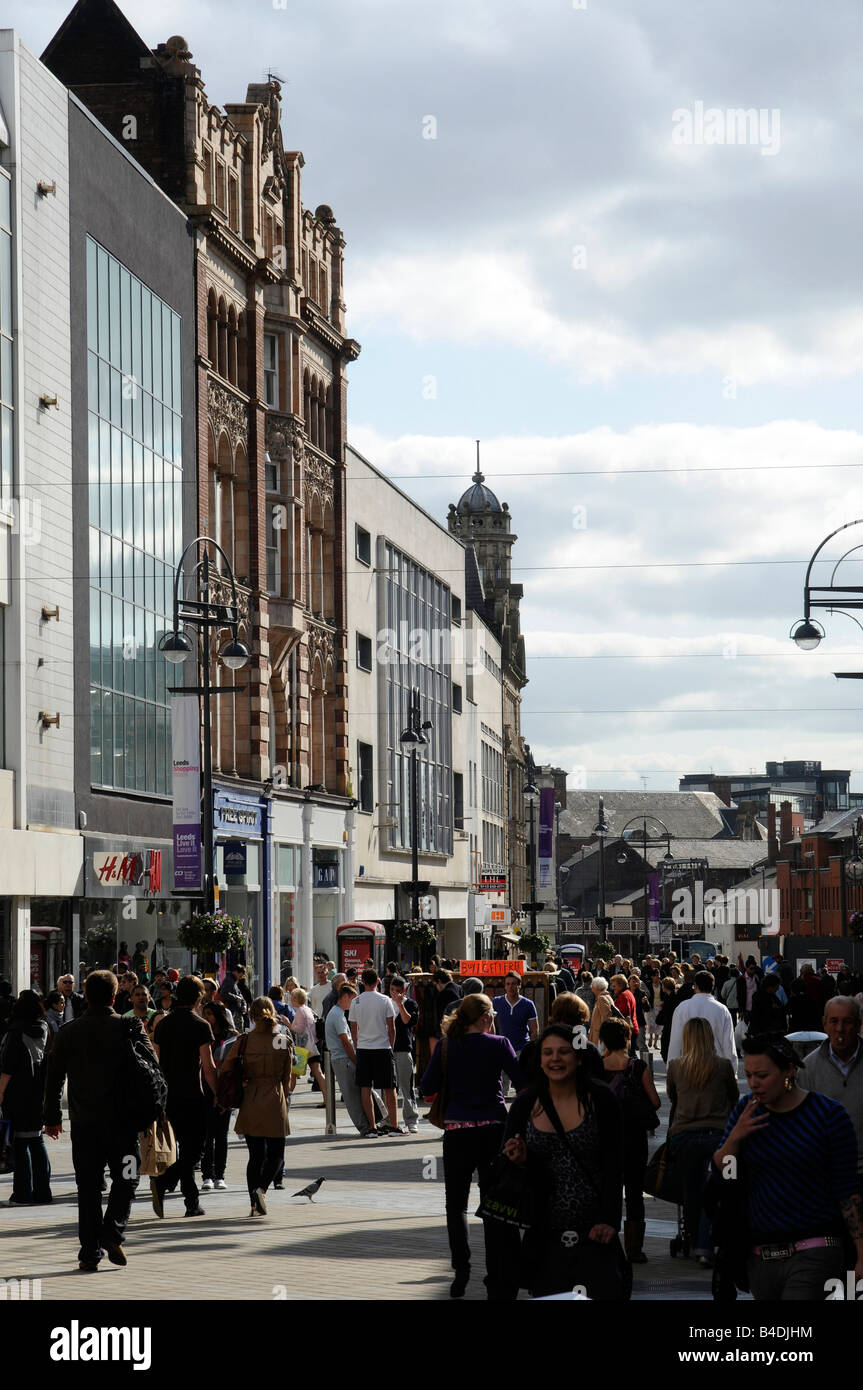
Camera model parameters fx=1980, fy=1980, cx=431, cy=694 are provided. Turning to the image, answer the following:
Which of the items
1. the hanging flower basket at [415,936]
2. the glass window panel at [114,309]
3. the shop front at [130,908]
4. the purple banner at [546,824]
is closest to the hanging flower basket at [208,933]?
the shop front at [130,908]

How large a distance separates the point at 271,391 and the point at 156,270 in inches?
338

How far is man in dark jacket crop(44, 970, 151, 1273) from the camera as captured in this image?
1216 centimetres

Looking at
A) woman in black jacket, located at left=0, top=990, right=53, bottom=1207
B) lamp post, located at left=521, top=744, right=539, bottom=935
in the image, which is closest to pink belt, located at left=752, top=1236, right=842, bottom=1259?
woman in black jacket, located at left=0, top=990, right=53, bottom=1207

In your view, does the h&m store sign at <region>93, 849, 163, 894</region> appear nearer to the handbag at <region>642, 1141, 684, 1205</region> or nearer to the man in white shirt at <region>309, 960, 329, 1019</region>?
the man in white shirt at <region>309, 960, 329, 1019</region>

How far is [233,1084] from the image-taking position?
49.5 feet

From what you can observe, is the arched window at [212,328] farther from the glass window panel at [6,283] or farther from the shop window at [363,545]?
the shop window at [363,545]

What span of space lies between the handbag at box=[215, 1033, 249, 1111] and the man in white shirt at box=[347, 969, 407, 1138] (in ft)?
18.9

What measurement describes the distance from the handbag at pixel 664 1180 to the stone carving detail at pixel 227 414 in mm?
32736

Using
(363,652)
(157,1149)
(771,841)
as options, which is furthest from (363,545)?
(771,841)

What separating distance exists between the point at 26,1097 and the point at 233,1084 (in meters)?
2.06

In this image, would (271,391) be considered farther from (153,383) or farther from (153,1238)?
(153,1238)

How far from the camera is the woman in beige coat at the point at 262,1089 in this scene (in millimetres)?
15016

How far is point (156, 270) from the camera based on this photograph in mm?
40219
